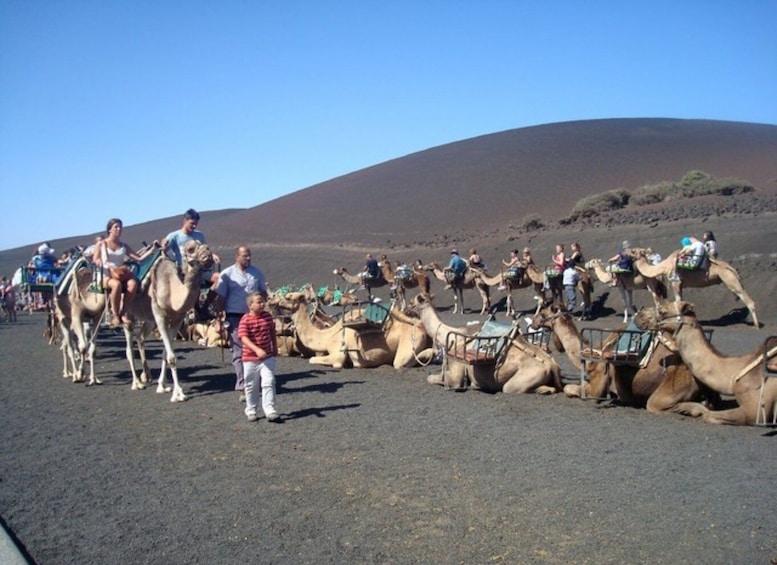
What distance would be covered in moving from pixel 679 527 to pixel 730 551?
49 cm

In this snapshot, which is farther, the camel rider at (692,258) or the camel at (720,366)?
the camel rider at (692,258)

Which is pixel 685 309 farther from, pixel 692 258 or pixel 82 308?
pixel 692 258

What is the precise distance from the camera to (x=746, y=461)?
296 inches

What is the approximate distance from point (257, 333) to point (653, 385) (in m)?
5.12

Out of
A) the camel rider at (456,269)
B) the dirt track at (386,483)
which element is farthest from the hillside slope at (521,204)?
the dirt track at (386,483)

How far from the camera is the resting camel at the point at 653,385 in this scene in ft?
31.9

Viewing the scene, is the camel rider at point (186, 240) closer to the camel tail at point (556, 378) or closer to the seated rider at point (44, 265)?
the camel tail at point (556, 378)

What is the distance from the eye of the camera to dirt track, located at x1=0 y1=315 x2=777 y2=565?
5.68 meters

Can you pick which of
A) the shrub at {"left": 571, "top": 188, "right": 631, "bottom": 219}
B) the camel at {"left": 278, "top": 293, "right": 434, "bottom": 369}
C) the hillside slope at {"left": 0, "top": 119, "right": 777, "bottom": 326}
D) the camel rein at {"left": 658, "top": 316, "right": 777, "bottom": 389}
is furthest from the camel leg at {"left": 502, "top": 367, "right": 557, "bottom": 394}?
the shrub at {"left": 571, "top": 188, "right": 631, "bottom": 219}

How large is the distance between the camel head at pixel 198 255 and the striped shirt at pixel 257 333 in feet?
5.93

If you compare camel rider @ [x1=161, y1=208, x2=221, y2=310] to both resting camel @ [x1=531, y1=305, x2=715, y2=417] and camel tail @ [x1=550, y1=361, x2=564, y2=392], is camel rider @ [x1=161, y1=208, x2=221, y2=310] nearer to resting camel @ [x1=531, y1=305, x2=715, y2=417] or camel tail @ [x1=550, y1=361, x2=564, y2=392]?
camel tail @ [x1=550, y1=361, x2=564, y2=392]

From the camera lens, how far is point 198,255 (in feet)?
36.4

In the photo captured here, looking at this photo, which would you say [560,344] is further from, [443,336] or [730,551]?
[730,551]

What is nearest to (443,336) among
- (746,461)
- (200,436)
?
(200,436)
